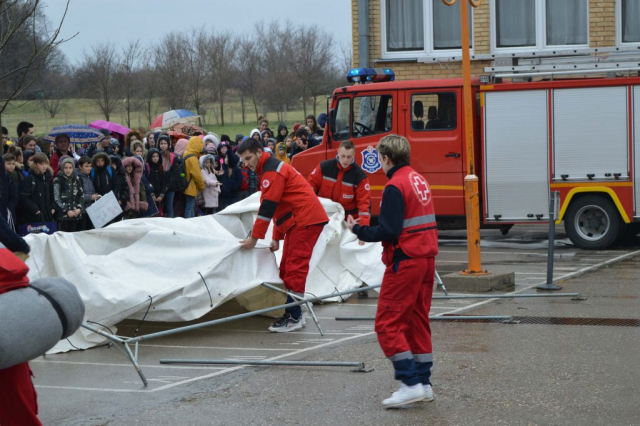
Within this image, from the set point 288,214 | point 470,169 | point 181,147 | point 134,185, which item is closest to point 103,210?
point 288,214

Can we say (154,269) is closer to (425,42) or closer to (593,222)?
(593,222)

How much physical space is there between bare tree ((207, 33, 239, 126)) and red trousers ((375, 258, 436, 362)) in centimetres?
4237

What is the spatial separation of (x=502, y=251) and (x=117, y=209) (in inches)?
277

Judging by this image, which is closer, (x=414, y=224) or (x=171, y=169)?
(x=414, y=224)

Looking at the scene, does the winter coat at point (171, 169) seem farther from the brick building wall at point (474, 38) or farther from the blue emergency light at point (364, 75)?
the brick building wall at point (474, 38)

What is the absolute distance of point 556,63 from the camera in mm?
16078

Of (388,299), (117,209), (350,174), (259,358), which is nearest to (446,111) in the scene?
(350,174)

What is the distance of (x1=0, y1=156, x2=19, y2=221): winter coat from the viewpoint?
12141 millimetres

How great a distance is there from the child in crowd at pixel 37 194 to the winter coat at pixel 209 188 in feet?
14.6

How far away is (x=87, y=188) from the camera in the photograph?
556 inches

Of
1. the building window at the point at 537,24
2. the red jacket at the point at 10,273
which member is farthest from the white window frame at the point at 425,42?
the red jacket at the point at 10,273

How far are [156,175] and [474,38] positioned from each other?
9255mm

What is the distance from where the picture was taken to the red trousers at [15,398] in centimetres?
475

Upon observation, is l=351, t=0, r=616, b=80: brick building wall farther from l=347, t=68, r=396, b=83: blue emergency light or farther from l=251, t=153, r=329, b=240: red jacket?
l=251, t=153, r=329, b=240: red jacket
